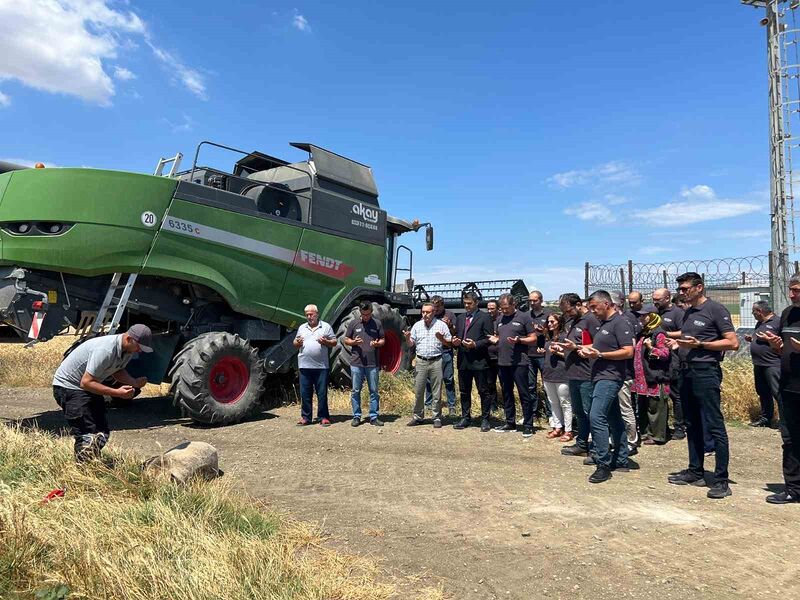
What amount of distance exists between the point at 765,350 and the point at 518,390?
10.5ft

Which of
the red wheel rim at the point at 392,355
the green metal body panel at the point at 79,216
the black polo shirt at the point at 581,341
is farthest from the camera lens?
the red wheel rim at the point at 392,355

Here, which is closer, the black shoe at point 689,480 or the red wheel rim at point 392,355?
the black shoe at point 689,480

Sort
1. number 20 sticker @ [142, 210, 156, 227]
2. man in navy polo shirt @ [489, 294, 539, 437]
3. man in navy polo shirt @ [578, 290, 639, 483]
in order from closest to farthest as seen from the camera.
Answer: man in navy polo shirt @ [578, 290, 639, 483], number 20 sticker @ [142, 210, 156, 227], man in navy polo shirt @ [489, 294, 539, 437]

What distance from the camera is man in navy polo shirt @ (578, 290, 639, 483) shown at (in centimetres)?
540

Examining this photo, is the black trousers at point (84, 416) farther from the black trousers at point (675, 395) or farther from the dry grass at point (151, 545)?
the black trousers at point (675, 395)

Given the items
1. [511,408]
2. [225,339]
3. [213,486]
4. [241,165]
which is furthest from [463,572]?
[241,165]

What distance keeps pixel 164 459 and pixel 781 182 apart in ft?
44.7

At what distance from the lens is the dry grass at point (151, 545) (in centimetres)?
283

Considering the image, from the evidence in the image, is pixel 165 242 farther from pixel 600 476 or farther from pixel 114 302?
pixel 600 476

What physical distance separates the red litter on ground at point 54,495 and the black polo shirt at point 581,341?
479 cm

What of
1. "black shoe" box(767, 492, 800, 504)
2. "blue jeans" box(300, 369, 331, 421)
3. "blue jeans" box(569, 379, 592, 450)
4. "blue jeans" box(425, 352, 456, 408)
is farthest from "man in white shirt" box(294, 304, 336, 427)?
"black shoe" box(767, 492, 800, 504)

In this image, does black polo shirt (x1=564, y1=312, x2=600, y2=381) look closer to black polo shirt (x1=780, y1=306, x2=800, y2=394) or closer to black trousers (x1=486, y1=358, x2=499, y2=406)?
black trousers (x1=486, y1=358, x2=499, y2=406)

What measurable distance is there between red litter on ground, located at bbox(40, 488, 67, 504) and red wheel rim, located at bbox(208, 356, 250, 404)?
3.53 meters

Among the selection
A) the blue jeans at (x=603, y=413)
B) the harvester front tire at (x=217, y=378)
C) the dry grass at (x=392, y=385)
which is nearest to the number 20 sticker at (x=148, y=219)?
the harvester front tire at (x=217, y=378)
